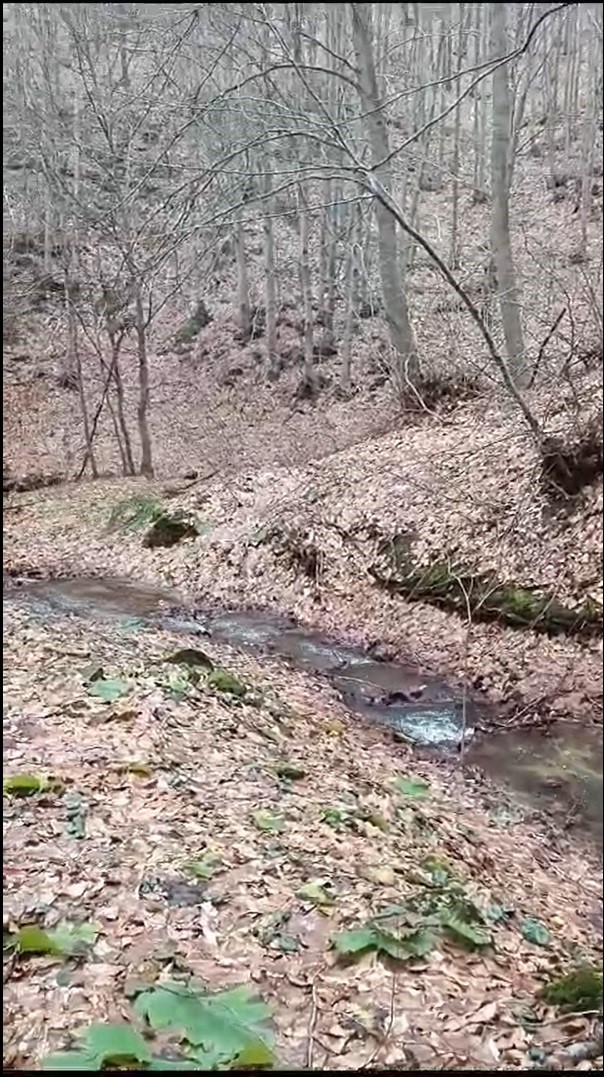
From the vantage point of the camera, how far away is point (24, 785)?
553 cm

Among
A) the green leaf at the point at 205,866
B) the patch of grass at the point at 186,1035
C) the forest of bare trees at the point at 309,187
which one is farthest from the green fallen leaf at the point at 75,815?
the forest of bare trees at the point at 309,187

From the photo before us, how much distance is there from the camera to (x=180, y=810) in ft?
18.5

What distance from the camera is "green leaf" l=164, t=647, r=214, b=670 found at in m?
8.49

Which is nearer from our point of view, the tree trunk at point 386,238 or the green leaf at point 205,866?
the green leaf at point 205,866

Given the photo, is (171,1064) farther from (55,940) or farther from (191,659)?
(191,659)

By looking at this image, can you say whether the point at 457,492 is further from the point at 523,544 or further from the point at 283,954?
the point at 283,954

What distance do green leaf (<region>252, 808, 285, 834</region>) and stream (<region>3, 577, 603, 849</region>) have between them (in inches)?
87.7

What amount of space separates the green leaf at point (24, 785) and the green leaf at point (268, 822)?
54.7 inches

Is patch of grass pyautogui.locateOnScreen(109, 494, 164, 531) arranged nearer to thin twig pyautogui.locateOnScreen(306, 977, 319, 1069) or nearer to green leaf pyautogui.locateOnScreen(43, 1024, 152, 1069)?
thin twig pyautogui.locateOnScreen(306, 977, 319, 1069)

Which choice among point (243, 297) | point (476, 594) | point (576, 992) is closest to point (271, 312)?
point (243, 297)

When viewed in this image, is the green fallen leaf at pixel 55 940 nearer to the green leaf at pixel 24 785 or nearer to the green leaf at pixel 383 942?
the green leaf at pixel 383 942

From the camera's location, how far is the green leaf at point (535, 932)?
4.80 metres

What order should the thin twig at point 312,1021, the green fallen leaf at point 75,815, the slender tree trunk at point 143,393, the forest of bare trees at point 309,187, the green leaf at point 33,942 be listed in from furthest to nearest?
the slender tree trunk at point 143,393, the forest of bare trees at point 309,187, the green fallen leaf at point 75,815, the green leaf at point 33,942, the thin twig at point 312,1021

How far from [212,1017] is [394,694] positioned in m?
5.14
